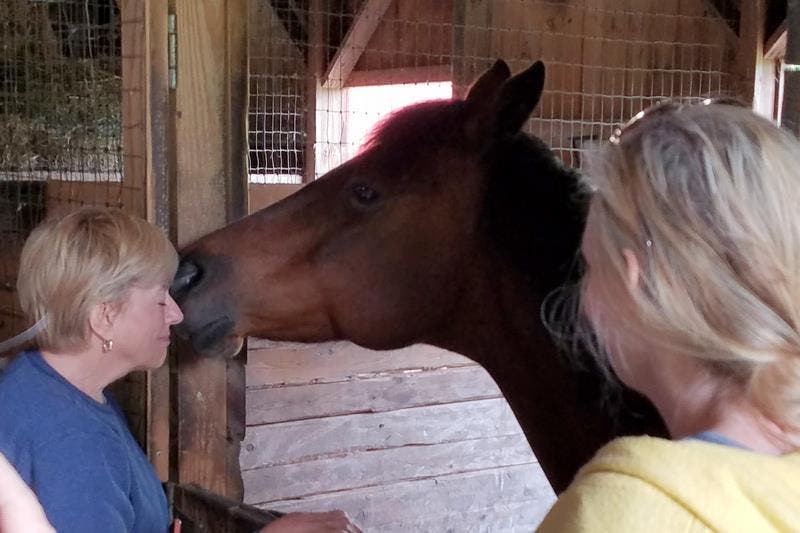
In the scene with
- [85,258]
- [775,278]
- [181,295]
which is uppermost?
[775,278]

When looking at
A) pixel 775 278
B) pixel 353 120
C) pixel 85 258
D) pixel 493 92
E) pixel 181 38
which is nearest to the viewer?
pixel 775 278

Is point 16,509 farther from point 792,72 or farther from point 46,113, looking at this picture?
point 46,113

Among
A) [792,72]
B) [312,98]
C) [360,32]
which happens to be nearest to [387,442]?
[792,72]

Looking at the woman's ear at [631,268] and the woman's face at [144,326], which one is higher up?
the woman's ear at [631,268]

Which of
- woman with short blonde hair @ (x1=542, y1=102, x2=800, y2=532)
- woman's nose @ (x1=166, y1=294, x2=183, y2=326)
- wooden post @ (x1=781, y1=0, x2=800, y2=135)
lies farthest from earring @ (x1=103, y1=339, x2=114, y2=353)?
wooden post @ (x1=781, y1=0, x2=800, y2=135)

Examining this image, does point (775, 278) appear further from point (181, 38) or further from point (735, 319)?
point (181, 38)

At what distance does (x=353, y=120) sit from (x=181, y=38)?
3.50 metres

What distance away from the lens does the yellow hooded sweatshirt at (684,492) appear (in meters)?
0.57

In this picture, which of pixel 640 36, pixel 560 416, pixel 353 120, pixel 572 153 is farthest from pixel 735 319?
pixel 353 120

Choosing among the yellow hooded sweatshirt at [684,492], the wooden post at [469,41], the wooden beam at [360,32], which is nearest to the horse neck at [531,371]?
the yellow hooded sweatshirt at [684,492]

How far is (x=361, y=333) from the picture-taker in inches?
66.0

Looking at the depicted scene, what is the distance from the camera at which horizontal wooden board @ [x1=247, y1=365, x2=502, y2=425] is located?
224 cm

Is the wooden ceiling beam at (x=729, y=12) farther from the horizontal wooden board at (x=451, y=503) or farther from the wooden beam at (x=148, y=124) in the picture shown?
the wooden beam at (x=148, y=124)

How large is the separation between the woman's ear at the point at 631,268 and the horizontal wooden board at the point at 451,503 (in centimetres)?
178
